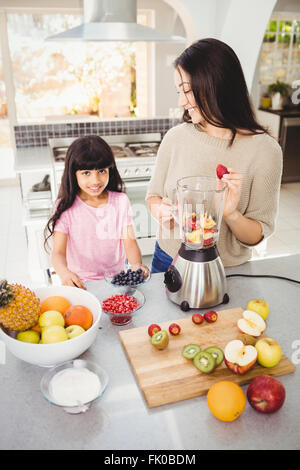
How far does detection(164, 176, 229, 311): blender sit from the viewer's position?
1161 mm

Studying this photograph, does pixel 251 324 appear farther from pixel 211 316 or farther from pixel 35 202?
pixel 35 202

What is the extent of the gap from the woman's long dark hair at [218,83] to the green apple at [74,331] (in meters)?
0.74

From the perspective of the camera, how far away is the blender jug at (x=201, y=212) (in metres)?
1.17

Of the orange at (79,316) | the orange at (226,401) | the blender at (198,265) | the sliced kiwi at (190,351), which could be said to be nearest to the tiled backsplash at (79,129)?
the blender at (198,265)

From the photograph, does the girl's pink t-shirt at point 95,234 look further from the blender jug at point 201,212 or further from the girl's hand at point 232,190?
the girl's hand at point 232,190

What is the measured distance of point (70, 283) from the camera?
1.30 metres

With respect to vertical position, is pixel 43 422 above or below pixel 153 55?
below

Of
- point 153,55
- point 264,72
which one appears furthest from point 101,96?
point 264,72

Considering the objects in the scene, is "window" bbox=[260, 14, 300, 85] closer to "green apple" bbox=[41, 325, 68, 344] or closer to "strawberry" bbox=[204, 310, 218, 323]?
"strawberry" bbox=[204, 310, 218, 323]

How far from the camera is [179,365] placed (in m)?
0.97

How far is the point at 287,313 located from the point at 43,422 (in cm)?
73

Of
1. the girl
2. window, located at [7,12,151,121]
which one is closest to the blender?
the girl
